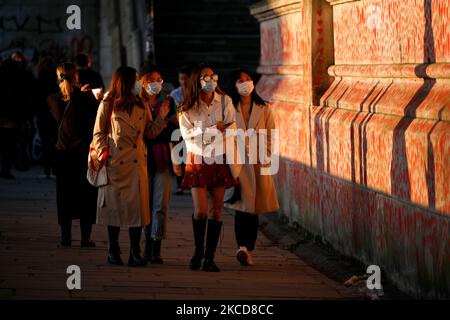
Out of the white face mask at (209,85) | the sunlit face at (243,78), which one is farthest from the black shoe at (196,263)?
the sunlit face at (243,78)

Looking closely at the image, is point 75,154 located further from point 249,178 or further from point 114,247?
point 249,178

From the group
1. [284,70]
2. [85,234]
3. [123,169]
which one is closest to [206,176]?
[123,169]

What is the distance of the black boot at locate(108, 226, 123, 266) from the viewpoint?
466 inches

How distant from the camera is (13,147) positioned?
70.5 feet

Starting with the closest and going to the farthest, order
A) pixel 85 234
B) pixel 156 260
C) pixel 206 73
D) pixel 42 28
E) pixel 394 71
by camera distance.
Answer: pixel 394 71, pixel 206 73, pixel 156 260, pixel 85 234, pixel 42 28

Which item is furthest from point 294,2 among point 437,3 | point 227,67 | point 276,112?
point 227,67

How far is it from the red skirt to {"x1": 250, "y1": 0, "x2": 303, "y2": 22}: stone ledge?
383 cm

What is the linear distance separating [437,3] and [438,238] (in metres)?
1.78

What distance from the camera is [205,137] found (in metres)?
11.5

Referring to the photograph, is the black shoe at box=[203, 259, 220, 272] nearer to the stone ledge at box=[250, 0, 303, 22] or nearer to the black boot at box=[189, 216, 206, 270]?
the black boot at box=[189, 216, 206, 270]

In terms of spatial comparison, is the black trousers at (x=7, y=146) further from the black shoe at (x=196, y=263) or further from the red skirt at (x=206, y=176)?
the red skirt at (x=206, y=176)

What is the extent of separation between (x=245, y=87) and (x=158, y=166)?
113cm

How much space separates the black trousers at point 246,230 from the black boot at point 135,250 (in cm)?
102

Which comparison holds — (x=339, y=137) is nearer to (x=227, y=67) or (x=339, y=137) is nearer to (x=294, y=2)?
(x=294, y=2)
